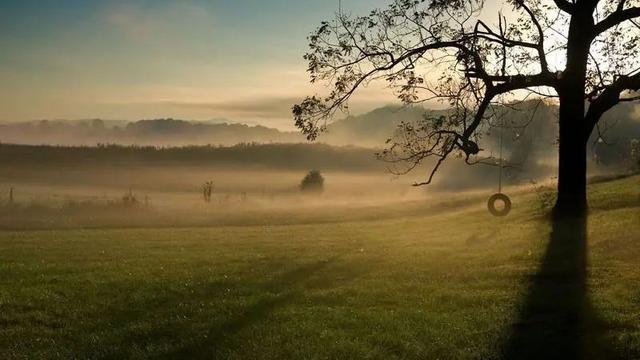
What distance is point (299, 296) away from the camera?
653 inches

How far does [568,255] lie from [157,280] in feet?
39.4

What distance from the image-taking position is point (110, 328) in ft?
45.5

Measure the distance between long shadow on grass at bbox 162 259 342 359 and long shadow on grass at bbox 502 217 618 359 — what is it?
4886mm

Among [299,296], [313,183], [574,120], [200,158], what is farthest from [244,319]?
[200,158]

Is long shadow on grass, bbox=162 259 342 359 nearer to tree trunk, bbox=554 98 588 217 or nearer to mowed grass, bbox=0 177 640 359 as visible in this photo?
mowed grass, bbox=0 177 640 359

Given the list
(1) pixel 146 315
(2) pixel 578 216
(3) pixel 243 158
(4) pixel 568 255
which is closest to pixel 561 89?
(2) pixel 578 216

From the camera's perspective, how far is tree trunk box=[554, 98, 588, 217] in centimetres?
2686

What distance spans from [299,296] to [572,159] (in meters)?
15.1

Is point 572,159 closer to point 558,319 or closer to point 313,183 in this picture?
point 558,319

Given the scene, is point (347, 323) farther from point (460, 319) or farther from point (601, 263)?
point (601, 263)

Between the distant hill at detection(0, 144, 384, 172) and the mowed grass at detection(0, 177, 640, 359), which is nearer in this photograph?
the mowed grass at detection(0, 177, 640, 359)

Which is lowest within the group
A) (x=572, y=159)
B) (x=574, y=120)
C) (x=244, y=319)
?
(x=244, y=319)

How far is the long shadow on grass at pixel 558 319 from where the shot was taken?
1179cm

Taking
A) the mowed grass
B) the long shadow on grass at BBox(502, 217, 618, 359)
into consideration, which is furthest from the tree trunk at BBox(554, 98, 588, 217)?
the long shadow on grass at BBox(502, 217, 618, 359)
